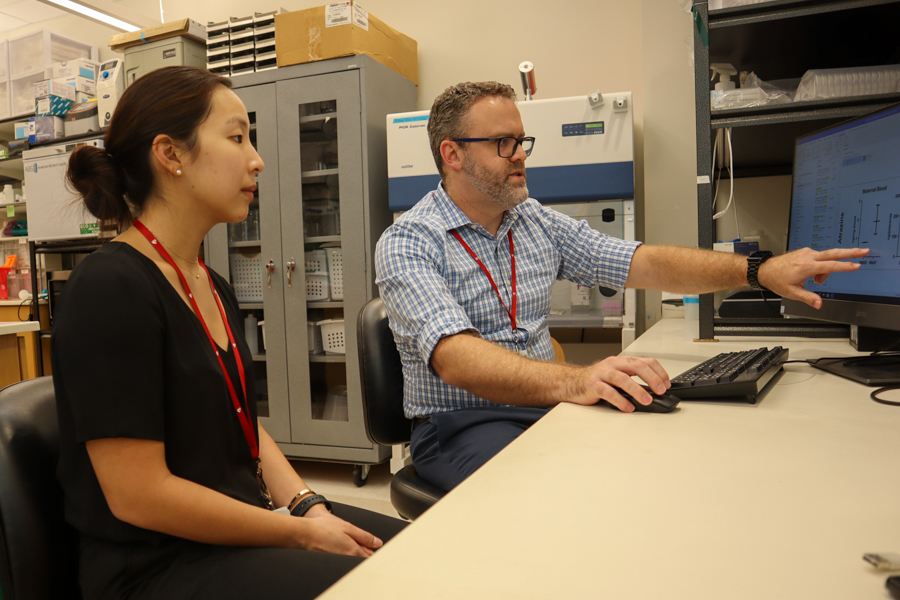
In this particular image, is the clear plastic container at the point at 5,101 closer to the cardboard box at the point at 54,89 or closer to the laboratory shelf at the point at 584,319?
the cardboard box at the point at 54,89

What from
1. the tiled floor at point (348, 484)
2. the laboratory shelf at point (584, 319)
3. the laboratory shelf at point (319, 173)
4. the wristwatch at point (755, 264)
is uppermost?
the laboratory shelf at point (319, 173)

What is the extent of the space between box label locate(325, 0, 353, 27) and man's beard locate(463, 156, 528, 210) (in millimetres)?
1668

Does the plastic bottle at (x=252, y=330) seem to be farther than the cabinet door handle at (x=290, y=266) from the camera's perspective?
Yes

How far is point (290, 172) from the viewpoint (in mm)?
2957

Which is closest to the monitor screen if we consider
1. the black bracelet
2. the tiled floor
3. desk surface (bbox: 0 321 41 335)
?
the black bracelet

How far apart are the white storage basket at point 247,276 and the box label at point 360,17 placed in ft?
4.05

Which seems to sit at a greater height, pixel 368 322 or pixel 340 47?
pixel 340 47

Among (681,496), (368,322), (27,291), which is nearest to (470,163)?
(368,322)

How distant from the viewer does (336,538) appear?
0.90 m

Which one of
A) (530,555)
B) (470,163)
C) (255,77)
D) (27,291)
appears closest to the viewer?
(530,555)

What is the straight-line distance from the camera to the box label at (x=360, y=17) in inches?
109

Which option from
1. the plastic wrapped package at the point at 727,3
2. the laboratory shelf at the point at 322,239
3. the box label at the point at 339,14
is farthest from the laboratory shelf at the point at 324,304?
the plastic wrapped package at the point at 727,3

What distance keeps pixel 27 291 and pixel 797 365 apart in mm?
4715

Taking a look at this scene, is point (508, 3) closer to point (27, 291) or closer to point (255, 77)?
point (255, 77)
